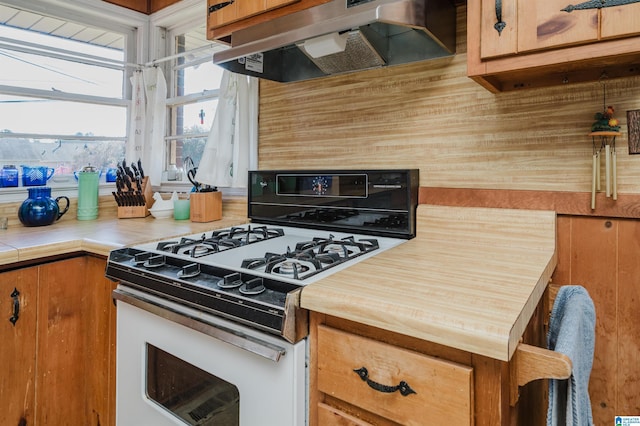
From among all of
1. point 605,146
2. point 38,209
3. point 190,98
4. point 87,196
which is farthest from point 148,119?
point 605,146

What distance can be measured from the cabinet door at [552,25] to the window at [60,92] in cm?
224

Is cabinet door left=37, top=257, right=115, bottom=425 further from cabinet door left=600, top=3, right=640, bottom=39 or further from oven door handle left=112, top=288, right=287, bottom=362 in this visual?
cabinet door left=600, top=3, right=640, bottom=39

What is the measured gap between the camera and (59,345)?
145 centimetres

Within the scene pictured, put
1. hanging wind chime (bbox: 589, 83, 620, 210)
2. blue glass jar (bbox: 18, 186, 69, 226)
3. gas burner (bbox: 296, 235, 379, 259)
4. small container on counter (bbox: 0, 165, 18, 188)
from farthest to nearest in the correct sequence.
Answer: small container on counter (bbox: 0, 165, 18, 188) < blue glass jar (bbox: 18, 186, 69, 226) < gas burner (bbox: 296, 235, 379, 259) < hanging wind chime (bbox: 589, 83, 620, 210)

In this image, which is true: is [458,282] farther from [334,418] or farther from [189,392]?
[189,392]

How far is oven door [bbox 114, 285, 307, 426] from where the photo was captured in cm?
82

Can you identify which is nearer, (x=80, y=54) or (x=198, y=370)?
(x=198, y=370)

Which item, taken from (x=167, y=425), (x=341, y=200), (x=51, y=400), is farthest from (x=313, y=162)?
(x=51, y=400)

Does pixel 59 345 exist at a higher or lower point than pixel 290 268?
lower

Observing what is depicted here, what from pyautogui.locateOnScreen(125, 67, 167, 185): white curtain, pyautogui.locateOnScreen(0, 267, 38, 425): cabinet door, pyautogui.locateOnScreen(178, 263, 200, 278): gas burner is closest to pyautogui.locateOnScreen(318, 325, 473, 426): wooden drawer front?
pyautogui.locateOnScreen(178, 263, 200, 278): gas burner

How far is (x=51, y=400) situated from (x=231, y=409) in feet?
3.17

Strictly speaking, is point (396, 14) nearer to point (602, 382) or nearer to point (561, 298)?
point (561, 298)

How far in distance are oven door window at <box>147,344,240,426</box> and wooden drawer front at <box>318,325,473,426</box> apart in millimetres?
278

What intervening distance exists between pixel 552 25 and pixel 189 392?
1.27 metres
